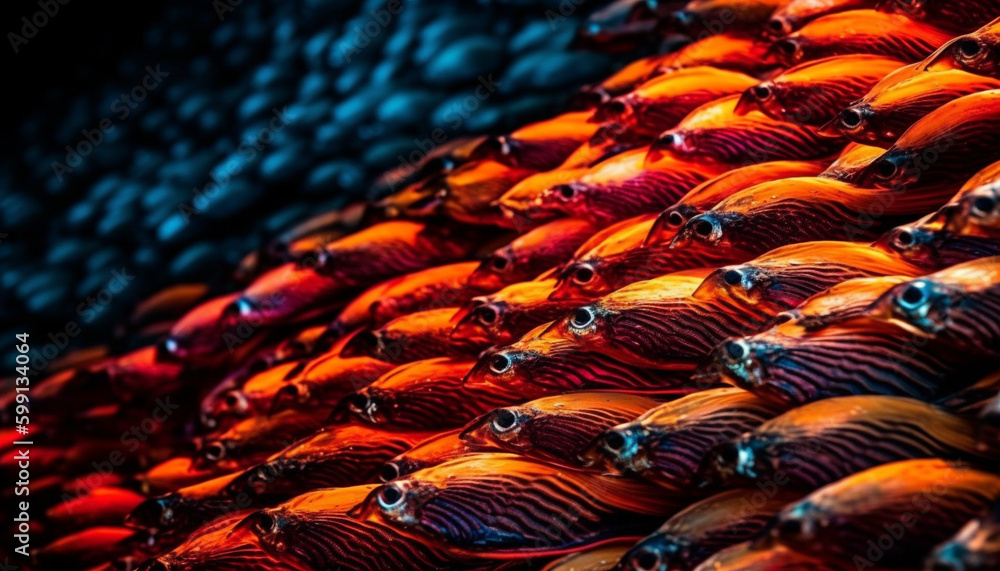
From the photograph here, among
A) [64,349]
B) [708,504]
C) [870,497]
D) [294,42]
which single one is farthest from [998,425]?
[64,349]

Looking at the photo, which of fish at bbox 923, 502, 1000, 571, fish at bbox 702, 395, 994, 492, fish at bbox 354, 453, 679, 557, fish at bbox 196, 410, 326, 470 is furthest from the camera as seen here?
fish at bbox 196, 410, 326, 470

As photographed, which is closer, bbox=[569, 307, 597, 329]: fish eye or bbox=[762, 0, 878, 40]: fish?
bbox=[569, 307, 597, 329]: fish eye

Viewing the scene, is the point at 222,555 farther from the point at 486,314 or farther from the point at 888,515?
the point at 888,515

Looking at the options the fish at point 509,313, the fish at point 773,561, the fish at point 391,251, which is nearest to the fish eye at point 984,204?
the fish at point 773,561

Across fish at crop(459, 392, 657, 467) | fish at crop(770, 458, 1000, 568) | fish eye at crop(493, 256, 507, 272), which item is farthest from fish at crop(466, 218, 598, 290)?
fish at crop(770, 458, 1000, 568)

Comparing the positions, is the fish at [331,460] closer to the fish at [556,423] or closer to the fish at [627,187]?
the fish at [556,423]

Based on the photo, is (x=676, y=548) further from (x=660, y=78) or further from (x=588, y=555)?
(x=660, y=78)

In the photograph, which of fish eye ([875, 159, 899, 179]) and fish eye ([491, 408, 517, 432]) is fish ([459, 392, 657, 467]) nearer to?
fish eye ([491, 408, 517, 432])
